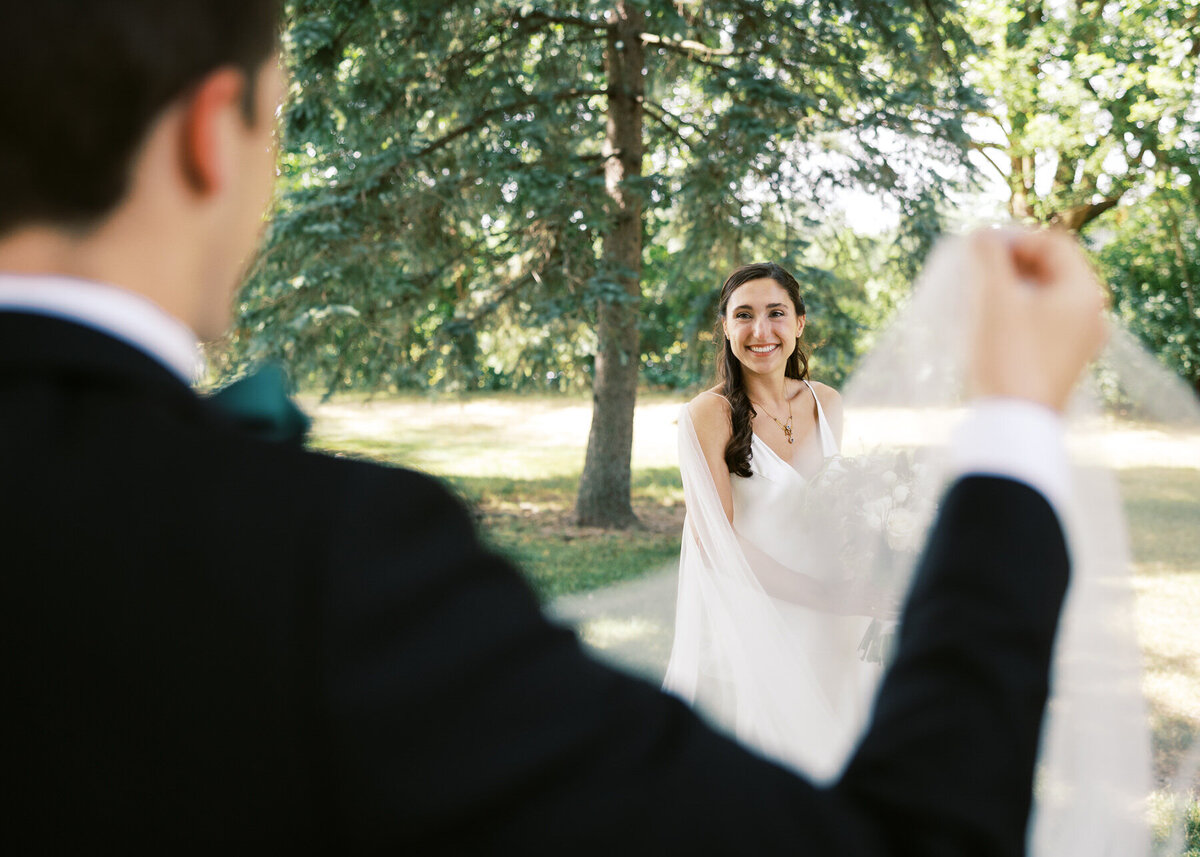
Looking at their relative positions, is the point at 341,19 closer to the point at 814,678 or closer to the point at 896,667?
the point at 814,678

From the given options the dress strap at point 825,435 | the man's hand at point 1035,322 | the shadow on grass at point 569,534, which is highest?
the man's hand at point 1035,322

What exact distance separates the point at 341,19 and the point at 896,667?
8.78 meters

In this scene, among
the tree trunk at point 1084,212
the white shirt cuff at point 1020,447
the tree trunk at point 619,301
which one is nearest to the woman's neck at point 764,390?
the white shirt cuff at point 1020,447

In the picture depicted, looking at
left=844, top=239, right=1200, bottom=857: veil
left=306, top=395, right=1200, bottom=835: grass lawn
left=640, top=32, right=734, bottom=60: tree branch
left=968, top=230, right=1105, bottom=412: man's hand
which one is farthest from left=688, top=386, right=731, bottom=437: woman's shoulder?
left=640, top=32, right=734, bottom=60: tree branch

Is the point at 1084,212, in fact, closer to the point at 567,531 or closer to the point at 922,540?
the point at 567,531

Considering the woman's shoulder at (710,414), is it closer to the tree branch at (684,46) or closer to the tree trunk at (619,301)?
the tree trunk at (619,301)

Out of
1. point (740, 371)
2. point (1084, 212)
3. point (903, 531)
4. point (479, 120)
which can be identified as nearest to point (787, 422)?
point (740, 371)

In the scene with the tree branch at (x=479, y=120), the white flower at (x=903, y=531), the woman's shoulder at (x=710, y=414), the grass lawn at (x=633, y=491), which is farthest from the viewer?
the tree branch at (x=479, y=120)

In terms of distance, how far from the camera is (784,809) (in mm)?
569

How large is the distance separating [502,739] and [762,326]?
12.2 ft

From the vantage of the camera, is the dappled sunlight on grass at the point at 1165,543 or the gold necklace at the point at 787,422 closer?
the dappled sunlight on grass at the point at 1165,543

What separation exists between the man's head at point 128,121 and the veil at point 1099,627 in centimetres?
136

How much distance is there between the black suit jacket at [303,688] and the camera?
1.62 ft

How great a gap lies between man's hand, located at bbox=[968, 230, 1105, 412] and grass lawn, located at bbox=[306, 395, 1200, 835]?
43 centimetres
